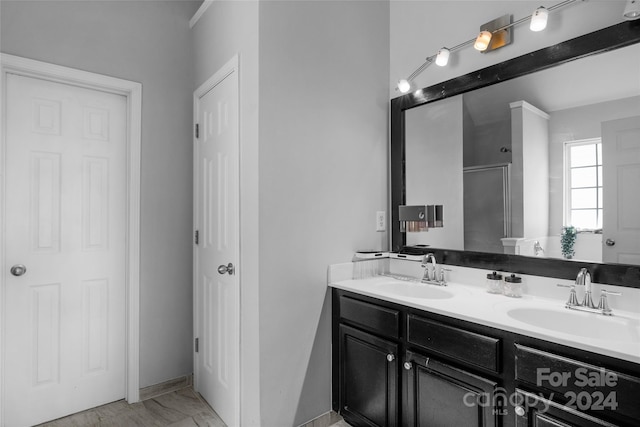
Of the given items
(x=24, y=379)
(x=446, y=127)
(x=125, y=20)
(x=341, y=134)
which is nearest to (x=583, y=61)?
(x=446, y=127)

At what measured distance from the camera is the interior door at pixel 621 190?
1.40 m

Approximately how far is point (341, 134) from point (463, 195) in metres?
0.81

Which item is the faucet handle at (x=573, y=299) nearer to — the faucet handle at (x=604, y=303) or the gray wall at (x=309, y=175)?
the faucet handle at (x=604, y=303)

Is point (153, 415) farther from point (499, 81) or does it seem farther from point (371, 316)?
point (499, 81)

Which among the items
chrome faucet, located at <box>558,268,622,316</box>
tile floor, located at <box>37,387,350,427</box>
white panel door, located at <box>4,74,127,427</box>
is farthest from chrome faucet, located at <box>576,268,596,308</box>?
white panel door, located at <box>4,74,127,427</box>

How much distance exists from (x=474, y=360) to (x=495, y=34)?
1.62 metres

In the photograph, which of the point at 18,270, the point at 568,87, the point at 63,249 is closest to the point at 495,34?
the point at 568,87

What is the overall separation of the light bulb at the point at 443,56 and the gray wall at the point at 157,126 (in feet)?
5.86

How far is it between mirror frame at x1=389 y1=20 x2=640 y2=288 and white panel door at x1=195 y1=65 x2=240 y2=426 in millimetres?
1072

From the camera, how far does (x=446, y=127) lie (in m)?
2.12

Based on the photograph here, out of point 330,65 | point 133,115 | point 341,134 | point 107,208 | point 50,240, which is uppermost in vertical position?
point 330,65

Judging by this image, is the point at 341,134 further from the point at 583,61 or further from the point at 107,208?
the point at 107,208

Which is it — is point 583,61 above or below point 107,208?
above

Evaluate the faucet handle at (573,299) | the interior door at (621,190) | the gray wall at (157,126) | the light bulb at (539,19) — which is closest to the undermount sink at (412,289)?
the faucet handle at (573,299)
